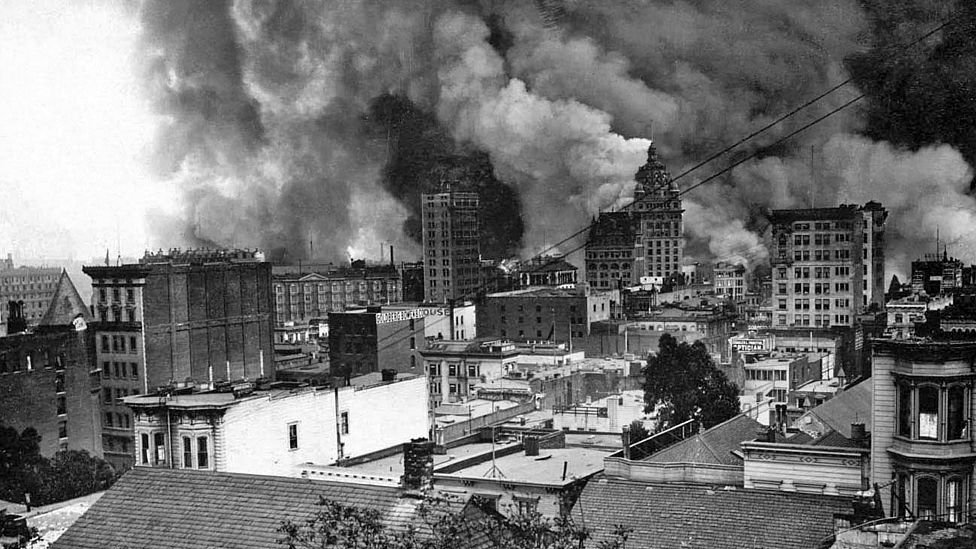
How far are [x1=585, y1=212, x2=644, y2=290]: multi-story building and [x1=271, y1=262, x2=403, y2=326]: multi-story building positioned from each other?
16.6 meters

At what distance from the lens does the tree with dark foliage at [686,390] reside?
33250mm

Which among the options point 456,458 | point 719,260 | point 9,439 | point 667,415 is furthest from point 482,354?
point 719,260

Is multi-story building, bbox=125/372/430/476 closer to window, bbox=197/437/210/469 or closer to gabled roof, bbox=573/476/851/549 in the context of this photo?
window, bbox=197/437/210/469

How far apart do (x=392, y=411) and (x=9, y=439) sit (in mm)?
14010

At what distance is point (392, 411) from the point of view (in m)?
25.4

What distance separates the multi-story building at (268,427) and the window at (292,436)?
0.8 inches

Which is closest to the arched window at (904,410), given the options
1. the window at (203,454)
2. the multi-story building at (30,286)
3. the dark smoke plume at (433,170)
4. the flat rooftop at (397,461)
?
the flat rooftop at (397,461)

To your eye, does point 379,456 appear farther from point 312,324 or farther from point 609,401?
point 312,324

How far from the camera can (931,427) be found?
16.2 metres

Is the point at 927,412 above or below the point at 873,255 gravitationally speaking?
above

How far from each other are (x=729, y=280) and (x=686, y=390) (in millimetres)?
43434

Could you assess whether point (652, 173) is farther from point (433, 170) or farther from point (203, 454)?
point (203, 454)

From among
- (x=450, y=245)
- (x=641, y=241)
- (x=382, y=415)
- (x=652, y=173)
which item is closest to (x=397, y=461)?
(x=382, y=415)

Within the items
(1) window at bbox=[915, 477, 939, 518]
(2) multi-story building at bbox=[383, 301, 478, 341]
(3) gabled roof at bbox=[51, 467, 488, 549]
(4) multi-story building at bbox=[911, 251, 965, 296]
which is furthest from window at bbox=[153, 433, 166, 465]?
(2) multi-story building at bbox=[383, 301, 478, 341]
